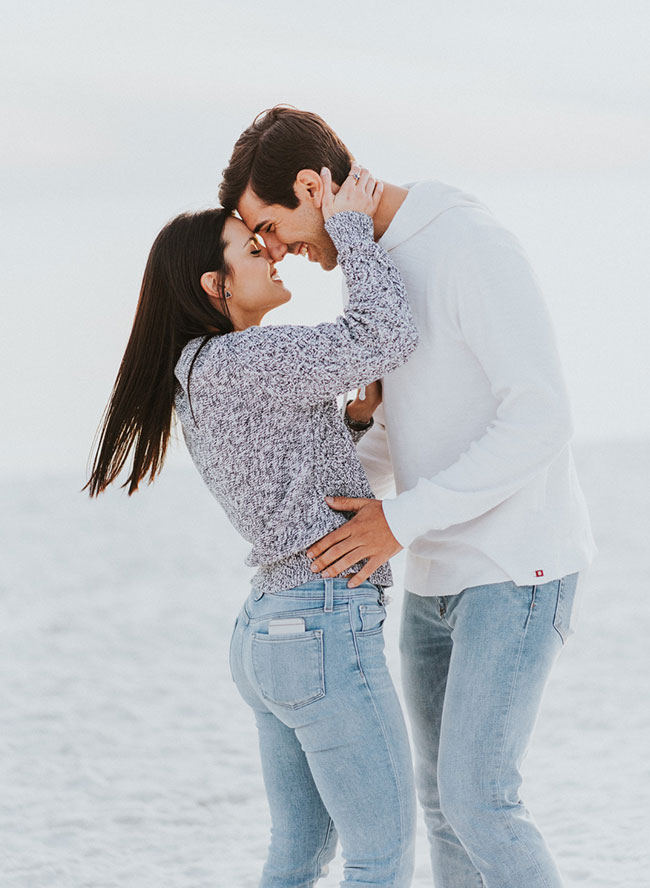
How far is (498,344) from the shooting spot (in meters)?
1.70

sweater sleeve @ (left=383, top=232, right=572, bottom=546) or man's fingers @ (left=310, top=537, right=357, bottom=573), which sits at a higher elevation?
sweater sleeve @ (left=383, top=232, right=572, bottom=546)

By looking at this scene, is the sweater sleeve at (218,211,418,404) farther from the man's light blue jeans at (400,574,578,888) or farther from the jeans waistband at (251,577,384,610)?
the man's light blue jeans at (400,574,578,888)

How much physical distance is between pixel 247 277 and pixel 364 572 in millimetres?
602

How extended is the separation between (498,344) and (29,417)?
20654 millimetres

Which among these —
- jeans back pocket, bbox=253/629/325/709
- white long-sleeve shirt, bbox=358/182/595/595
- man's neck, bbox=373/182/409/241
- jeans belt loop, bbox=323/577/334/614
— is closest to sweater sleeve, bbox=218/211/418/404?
white long-sleeve shirt, bbox=358/182/595/595

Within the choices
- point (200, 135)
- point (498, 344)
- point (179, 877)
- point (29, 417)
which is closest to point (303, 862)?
point (498, 344)

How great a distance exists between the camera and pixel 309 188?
190 centimetres

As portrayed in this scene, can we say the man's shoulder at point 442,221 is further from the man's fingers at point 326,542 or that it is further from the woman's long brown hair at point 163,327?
the man's fingers at point 326,542

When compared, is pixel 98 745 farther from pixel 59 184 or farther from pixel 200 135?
pixel 59 184

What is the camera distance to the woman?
1677 millimetres

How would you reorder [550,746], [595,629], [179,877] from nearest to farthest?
[179,877]
[550,746]
[595,629]

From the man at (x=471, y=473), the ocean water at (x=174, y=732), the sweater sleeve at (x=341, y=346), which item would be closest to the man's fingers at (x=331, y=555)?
the man at (x=471, y=473)

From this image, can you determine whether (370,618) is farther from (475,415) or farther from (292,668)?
(475,415)

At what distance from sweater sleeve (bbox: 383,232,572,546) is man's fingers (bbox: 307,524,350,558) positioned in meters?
0.09
